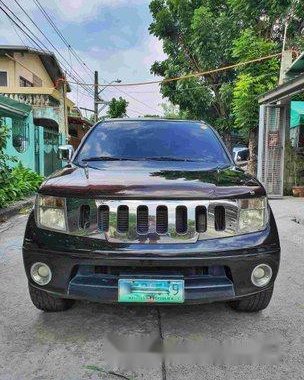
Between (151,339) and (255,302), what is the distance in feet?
2.81

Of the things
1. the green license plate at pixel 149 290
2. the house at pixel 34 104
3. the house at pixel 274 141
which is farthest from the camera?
the house at pixel 34 104

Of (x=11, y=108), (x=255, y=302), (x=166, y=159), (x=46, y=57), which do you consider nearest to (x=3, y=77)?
(x=46, y=57)

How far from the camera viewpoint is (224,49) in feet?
60.9

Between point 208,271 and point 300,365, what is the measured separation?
0.80 metres

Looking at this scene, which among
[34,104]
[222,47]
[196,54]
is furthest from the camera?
[196,54]

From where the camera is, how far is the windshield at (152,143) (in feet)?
13.4

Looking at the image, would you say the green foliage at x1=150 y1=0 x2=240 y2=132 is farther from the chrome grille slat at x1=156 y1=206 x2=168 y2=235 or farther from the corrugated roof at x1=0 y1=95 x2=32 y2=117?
the chrome grille slat at x1=156 y1=206 x2=168 y2=235

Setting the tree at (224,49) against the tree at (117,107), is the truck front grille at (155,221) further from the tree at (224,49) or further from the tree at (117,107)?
the tree at (117,107)

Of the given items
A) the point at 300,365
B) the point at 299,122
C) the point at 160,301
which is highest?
the point at 299,122

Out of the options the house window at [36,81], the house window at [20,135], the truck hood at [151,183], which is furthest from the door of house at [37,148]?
the truck hood at [151,183]

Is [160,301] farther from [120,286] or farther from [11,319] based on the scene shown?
[11,319]

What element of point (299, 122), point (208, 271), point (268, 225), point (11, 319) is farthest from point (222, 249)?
point (299, 122)

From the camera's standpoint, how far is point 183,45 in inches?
862

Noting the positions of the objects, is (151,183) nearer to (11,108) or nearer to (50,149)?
(11,108)
